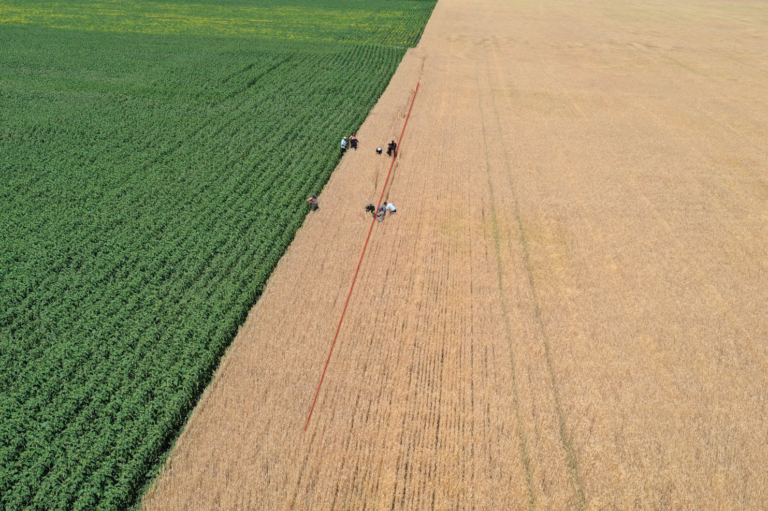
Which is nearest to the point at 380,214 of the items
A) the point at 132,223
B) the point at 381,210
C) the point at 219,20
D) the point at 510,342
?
the point at 381,210

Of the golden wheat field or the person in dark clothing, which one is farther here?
the person in dark clothing

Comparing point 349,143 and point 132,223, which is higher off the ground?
point 349,143

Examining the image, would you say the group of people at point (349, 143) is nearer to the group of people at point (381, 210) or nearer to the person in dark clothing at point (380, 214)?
the group of people at point (381, 210)

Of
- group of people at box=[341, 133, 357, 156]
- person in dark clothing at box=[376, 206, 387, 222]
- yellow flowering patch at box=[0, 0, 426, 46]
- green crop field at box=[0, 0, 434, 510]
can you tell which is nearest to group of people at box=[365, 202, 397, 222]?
person in dark clothing at box=[376, 206, 387, 222]

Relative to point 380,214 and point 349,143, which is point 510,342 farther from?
point 349,143

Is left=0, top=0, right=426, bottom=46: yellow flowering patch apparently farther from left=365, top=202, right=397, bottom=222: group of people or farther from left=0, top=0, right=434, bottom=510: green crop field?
left=365, top=202, right=397, bottom=222: group of people
